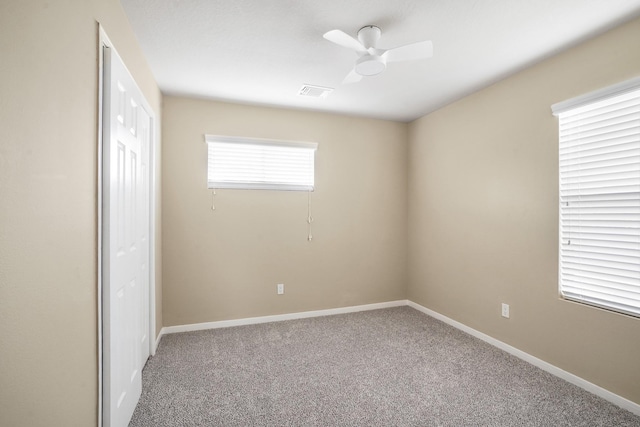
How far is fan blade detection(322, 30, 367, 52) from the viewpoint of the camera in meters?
1.86

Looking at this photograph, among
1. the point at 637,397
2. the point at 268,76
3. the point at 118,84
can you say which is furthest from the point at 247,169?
the point at 637,397

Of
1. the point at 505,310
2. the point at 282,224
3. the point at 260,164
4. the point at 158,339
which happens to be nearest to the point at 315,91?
the point at 260,164

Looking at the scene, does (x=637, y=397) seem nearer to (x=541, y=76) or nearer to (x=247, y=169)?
(x=541, y=76)

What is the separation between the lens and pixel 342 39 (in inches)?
76.8

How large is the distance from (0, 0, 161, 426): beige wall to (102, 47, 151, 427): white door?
85 millimetres

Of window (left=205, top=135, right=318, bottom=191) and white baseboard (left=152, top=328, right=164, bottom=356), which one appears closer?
white baseboard (left=152, top=328, right=164, bottom=356)

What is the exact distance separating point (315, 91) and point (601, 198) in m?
2.57

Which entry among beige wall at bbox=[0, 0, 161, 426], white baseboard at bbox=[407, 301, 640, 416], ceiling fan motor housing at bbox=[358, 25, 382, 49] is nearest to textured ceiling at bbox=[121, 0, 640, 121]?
ceiling fan motor housing at bbox=[358, 25, 382, 49]

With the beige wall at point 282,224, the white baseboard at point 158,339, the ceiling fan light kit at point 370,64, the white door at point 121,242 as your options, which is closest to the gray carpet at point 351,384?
the white baseboard at point 158,339

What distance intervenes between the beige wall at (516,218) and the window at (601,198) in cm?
8

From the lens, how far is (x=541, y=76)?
260 cm

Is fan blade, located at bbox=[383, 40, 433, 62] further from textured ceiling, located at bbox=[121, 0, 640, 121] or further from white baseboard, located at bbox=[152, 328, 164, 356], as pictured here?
white baseboard, located at bbox=[152, 328, 164, 356]

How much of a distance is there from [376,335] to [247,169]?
2.35 metres

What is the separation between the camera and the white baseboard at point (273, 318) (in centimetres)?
339
